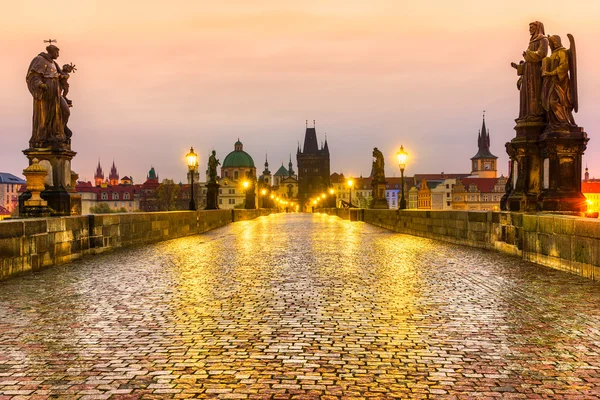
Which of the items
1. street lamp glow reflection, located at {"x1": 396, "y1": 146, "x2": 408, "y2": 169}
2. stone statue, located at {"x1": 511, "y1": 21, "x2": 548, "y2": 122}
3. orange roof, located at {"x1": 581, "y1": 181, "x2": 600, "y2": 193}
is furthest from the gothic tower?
stone statue, located at {"x1": 511, "y1": 21, "x2": 548, "y2": 122}

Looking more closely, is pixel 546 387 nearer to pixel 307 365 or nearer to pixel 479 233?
pixel 307 365

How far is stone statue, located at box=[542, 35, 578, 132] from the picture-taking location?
13016 millimetres

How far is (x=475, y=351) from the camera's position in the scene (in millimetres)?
4555

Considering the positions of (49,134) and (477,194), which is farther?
(477,194)

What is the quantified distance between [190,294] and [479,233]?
957 centimetres

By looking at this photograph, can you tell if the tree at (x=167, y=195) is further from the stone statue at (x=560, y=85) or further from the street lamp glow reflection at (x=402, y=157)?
the stone statue at (x=560, y=85)

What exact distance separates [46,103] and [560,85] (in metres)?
13.4

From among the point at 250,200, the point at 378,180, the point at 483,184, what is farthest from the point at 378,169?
the point at 483,184

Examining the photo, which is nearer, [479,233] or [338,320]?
[338,320]

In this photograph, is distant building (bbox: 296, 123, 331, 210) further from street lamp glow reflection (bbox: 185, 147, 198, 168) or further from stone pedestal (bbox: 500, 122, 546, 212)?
stone pedestal (bbox: 500, 122, 546, 212)

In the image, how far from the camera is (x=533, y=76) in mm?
14180

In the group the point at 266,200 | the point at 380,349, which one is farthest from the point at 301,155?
the point at 380,349

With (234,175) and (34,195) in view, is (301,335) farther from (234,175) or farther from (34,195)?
(234,175)

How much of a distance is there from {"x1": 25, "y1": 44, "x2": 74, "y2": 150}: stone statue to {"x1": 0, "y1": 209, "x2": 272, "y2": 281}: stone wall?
310cm
